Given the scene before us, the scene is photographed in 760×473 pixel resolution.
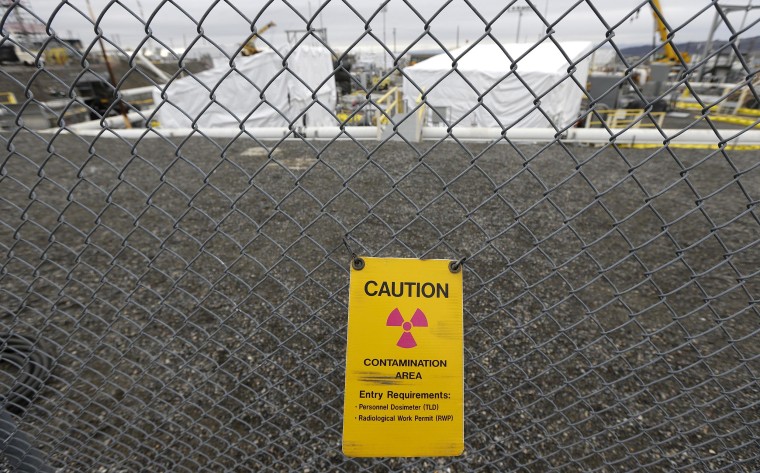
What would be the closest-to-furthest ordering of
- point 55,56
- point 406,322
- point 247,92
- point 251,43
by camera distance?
point 406,322, point 247,92, point 251,43, point 55,56

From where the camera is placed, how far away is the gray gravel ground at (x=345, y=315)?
2062 mm

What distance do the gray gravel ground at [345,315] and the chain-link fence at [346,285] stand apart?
30 mm

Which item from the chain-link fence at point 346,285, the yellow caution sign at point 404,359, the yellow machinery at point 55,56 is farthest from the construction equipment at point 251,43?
the yellow machinery at point 55,56

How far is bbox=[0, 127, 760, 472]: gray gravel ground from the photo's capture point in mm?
2062

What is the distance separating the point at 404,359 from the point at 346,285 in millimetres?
528

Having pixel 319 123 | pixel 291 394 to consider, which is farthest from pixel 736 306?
pixel 319 123

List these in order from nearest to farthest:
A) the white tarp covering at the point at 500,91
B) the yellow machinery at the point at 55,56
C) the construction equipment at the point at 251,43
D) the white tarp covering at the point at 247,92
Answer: the construction equipment at the point at 251,43 < the white tarp covering at the point at 500,91 < the white tarp covering at the point at 247,92 < the yellow machinery at the point at 55,56

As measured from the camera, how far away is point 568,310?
3.81m

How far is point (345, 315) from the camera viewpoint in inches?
148

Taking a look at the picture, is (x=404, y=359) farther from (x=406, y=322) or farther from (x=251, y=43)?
(x=251, y=43)

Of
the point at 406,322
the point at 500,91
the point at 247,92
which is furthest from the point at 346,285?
the point at 247,92

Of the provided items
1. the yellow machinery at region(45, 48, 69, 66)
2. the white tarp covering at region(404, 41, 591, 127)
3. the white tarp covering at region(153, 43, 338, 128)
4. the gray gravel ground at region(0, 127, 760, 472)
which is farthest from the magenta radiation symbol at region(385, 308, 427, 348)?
the yellow machinery at region(45, 48, 69, 66)

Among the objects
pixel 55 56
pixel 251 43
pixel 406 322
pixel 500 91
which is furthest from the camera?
pixel 55 56

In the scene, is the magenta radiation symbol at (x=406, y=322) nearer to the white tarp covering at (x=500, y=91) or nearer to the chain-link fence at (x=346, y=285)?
the chain-link fence at (x=346, y=285)
